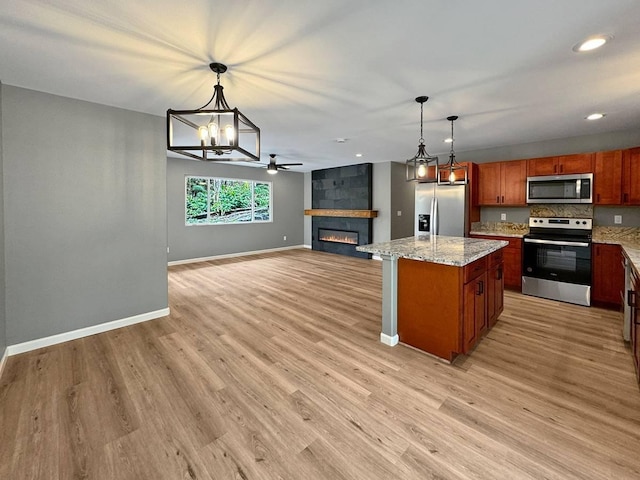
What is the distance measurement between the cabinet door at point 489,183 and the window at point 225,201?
18.0 feet

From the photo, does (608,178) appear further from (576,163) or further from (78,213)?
(78,213)

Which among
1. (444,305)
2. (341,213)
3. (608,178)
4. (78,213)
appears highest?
(608,178)

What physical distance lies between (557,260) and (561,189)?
1.04m

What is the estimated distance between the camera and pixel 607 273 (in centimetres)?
376

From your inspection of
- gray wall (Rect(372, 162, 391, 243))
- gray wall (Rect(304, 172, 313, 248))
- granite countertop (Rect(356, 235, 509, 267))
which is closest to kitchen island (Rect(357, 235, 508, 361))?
granite countertop (Rect(356, 235, 509, 267))

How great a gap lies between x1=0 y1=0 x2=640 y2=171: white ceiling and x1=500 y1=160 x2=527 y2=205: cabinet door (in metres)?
0.94

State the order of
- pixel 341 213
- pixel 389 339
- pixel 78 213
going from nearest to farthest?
pixel 389 339, pixel 78 213, pixel 341 213

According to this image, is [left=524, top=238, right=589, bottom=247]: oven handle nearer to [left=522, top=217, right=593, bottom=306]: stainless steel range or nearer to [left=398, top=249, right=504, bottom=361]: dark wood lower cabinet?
[left=522, top=217, right=593, bottom=306]: stainless steel range

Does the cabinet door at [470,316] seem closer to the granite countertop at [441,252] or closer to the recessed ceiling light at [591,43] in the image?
the granite countertop at [441,252]

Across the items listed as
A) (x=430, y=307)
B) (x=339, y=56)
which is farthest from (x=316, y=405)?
(x=339, y=56)

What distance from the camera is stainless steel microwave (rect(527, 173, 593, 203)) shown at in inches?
A: 159

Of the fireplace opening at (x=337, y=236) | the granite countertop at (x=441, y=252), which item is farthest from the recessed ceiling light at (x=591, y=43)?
the fireplace opening at (x=337, y=236)

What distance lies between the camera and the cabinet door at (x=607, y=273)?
3688 mm

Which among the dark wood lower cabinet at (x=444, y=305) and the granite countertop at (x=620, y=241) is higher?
the granite countertop at (x=620, y=241)
